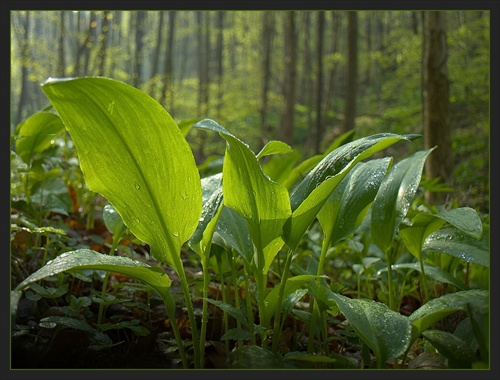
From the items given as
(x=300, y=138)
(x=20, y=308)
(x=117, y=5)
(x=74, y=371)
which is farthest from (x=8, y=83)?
(x=300, y=138)

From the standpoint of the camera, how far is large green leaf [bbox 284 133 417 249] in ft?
2.31

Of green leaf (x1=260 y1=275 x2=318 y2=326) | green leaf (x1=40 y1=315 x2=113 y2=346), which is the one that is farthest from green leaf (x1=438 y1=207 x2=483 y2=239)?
green leaf (x1=40 y1=315 x2=113 y2=346)

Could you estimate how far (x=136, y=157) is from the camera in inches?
27.6

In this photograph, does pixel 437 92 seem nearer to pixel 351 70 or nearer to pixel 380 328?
pixel 380 328

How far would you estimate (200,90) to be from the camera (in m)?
9.97

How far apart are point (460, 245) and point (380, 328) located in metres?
0.32

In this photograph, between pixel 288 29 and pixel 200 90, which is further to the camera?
pixel 200 90

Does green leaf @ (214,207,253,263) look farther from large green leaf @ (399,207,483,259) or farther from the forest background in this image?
the forest background

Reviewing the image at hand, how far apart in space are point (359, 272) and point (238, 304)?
1.44ft

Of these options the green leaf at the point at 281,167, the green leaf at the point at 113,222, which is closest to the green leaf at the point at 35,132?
the green leaf at the point at 113,222

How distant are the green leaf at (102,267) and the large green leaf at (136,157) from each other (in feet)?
0.15

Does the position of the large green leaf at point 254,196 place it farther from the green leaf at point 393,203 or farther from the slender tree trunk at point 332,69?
the slender tree trunk at point 332,69

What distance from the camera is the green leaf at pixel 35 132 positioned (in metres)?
1.39

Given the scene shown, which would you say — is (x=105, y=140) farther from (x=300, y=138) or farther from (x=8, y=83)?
(x=300, y=138)
